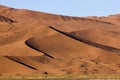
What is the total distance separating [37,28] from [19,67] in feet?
73.4

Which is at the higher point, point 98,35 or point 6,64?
point 98,35

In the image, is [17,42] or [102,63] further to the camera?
[17,42]

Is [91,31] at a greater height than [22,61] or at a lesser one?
greater

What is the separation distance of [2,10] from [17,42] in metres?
49.9

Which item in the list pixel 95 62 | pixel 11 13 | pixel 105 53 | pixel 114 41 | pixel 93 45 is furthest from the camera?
pixel 11 13

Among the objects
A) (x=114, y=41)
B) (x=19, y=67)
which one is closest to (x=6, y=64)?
(x=19, y=67)

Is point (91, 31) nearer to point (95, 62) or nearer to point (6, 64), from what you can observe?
point (95, 62)

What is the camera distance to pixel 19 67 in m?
62.2

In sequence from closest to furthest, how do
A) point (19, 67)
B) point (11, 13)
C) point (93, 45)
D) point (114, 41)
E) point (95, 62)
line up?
point (19, 67)
point (95, 62)
point (93, 45)
point (114, 41)
point (11, 13)

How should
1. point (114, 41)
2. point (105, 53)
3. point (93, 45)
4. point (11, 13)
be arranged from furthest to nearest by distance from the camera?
1. point (11, 13)
2. point (114, 41)
3. point (93, 45)
4. point (105, 53)

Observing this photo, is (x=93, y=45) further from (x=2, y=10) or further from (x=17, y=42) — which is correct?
(x=2, y=10)

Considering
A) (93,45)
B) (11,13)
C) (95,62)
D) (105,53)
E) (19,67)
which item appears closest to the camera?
(19,67)

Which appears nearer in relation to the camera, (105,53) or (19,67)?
(19,67)

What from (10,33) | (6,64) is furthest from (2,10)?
(6,64)
